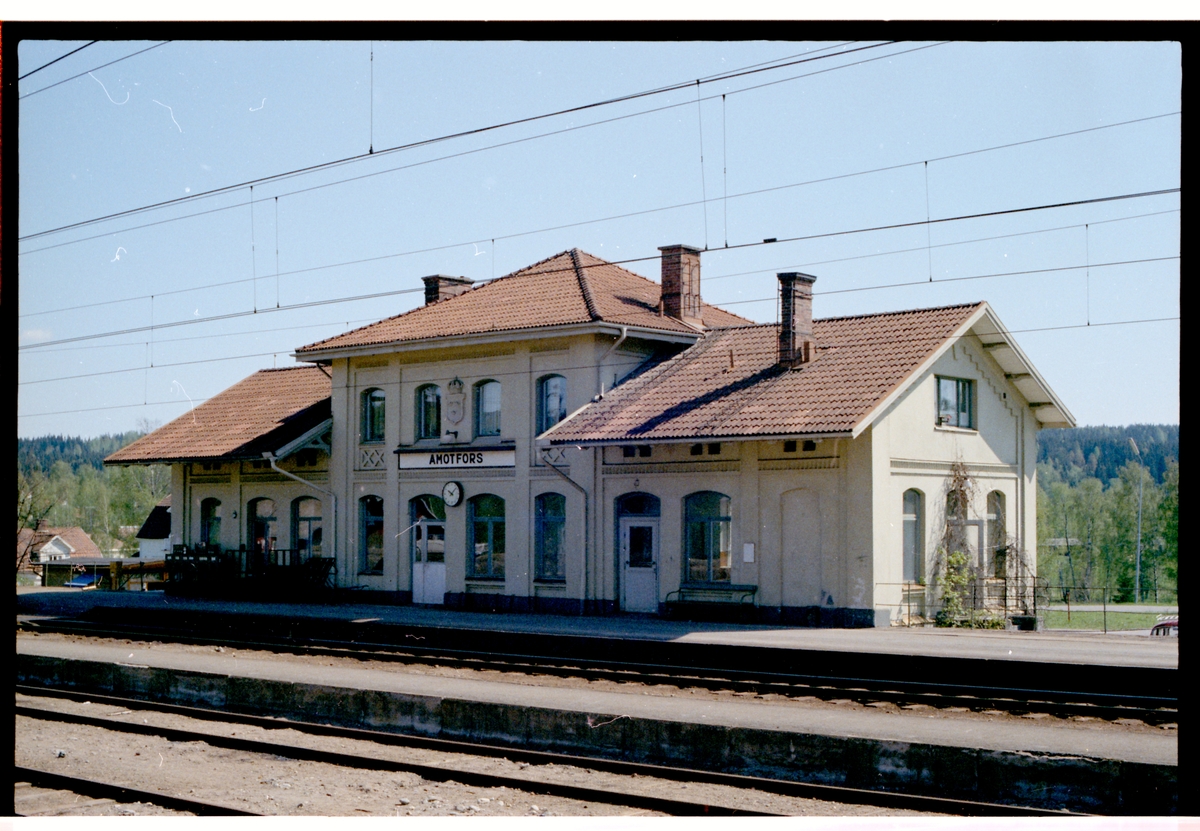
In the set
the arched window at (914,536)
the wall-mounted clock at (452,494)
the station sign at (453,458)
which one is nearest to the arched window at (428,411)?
the station sign at (453,458)

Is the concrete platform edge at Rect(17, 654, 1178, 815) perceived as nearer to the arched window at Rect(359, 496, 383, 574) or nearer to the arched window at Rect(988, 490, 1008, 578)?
the arched window at Rect(359, 496, 383, 574)

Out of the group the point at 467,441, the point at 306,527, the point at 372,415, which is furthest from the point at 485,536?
the point at 306,527

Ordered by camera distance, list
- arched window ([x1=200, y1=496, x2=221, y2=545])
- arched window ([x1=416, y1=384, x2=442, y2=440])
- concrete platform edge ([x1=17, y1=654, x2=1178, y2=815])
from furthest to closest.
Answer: arched window ([x1=200, y1=496, x2=221, y2=545])
arched window ([x1=416, y1=384, x2=442, y2=440])
concrete platform edge ([x1=17, y1=654, x2=1178, y2=815])

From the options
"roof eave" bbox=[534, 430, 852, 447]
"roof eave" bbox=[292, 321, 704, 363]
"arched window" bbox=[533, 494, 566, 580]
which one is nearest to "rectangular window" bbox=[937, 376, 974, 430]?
"roof eave" bbox=[534, 430, 852, 447]

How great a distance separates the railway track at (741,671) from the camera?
1336 cm

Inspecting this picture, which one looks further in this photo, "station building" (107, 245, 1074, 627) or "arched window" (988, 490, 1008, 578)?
"arched window" (988, 490, 1008, 578)

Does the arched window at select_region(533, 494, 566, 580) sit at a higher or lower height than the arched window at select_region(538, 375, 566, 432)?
lower

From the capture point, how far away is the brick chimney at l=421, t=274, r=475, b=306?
A: 30359 mm

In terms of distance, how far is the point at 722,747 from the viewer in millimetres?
10422

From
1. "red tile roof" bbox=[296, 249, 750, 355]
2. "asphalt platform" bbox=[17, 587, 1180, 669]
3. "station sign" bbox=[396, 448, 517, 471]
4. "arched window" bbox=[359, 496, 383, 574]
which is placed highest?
"red tile roof" bbox=[296, 249, 750, 355]

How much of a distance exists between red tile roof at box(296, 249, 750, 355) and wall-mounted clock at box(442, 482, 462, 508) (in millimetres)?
3370

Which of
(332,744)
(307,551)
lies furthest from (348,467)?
(332,744)

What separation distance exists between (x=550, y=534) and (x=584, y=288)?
5.34 metres

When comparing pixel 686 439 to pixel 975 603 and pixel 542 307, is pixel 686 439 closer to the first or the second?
pixel 542 307
